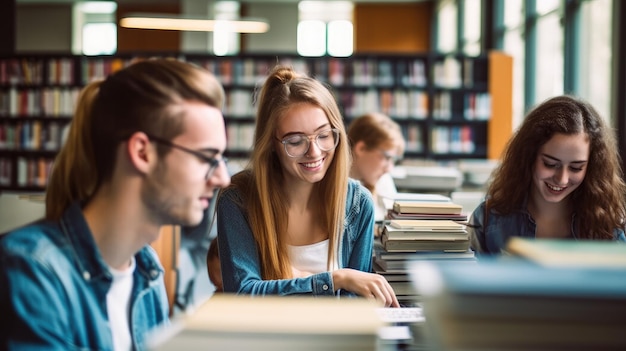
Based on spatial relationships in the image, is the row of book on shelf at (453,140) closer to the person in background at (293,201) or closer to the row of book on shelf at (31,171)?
the row of book on shelf at (31,171)

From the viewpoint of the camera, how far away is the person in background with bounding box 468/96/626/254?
202 cm

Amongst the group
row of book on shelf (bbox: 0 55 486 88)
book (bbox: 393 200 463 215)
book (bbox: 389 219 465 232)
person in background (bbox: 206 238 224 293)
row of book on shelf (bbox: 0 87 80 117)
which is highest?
row of book on shelf (bbox: 0 55 486 88)

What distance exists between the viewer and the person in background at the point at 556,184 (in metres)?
2.02

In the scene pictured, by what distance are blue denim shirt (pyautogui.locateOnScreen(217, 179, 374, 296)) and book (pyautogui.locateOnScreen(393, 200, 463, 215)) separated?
99 millimetres

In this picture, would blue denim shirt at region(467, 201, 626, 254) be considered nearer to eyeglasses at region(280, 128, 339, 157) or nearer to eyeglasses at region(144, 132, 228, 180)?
eyeglasses at region(280, 128, 339, 157)

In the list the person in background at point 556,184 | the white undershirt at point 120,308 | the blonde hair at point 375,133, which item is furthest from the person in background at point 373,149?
the white undershirt at point 120,308

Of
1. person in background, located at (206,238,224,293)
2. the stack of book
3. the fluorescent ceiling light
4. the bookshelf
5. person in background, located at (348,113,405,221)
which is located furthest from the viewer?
the fluorescent ceiling light

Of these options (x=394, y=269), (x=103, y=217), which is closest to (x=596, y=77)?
(x=394, y=269)

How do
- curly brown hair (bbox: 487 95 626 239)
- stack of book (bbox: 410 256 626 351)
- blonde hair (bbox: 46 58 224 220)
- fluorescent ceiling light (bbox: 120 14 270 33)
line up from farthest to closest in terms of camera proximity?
1. fluorescent ceiling light (bbox: 120 14 270 33)
2. curly brown hair (bbox: 487 95 626 239)
3. blonde hair (bbox: 46 58 224 220)
4. stack of book (bbox: 410 256 626 351)

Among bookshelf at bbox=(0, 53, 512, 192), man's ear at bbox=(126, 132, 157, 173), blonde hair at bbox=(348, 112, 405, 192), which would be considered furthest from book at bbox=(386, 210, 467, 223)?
bookshelf at bbox=(0, 53, 512, 192)

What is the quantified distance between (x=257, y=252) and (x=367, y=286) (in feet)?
1.20

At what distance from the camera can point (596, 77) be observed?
625cm

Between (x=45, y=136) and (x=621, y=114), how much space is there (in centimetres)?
648

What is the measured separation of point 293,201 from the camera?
201 centimetres
